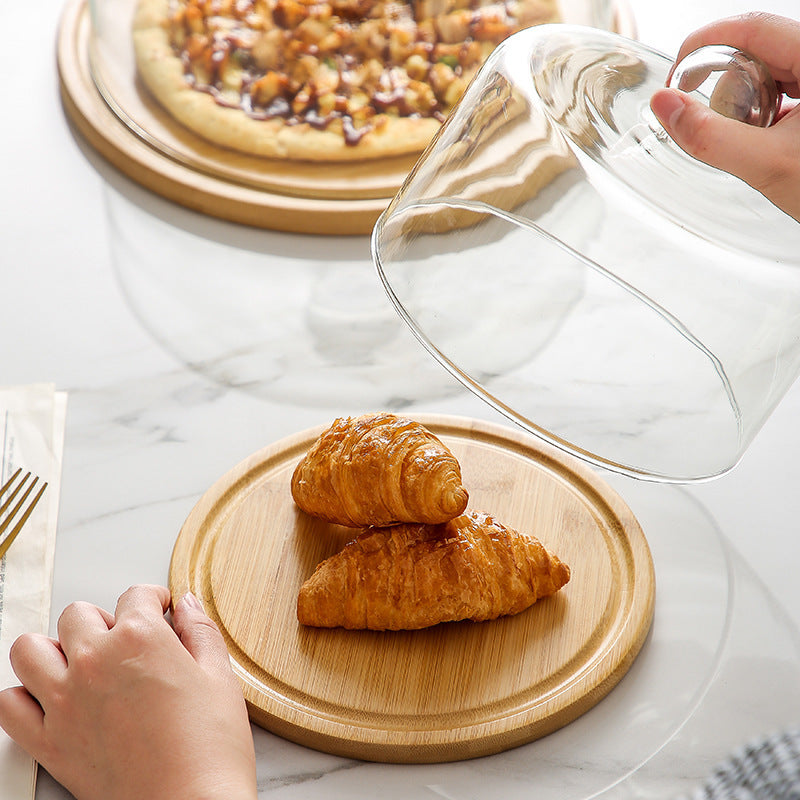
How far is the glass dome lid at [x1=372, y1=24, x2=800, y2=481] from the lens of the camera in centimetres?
67

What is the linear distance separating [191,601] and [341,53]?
91 centimetres

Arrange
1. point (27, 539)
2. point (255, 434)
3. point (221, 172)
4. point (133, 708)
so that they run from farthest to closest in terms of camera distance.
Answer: point (221, 172)
point (255, 434)
point (27, 539)
point (133, 708)

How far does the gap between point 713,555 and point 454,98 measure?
769mm

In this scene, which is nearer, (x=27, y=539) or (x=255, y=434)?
(x=27, y=539)

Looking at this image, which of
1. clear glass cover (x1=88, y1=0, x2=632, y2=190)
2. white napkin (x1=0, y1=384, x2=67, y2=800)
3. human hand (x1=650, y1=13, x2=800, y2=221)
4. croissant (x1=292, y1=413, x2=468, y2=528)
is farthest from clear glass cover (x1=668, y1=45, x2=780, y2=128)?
clear glass cover (x1=88, y1=0, x2=632, y2=190)

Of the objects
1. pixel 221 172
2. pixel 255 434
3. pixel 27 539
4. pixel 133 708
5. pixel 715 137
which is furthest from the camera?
pixel 221 172

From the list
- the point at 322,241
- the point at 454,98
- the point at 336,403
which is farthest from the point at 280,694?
the point at 454,98

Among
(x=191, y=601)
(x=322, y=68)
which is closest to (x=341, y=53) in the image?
(x=322, y=68)

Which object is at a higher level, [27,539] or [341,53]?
[341,53]

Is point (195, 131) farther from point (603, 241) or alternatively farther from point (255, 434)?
point (603, 241)

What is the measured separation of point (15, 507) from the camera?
3.17ft

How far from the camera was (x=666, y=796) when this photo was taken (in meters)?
0.77

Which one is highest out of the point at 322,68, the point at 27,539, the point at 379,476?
the point at 322,68

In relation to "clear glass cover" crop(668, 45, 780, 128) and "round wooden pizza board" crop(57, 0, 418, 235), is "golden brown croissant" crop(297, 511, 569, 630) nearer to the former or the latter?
"clear glass cover" crop(668, 45, 780, 128)
